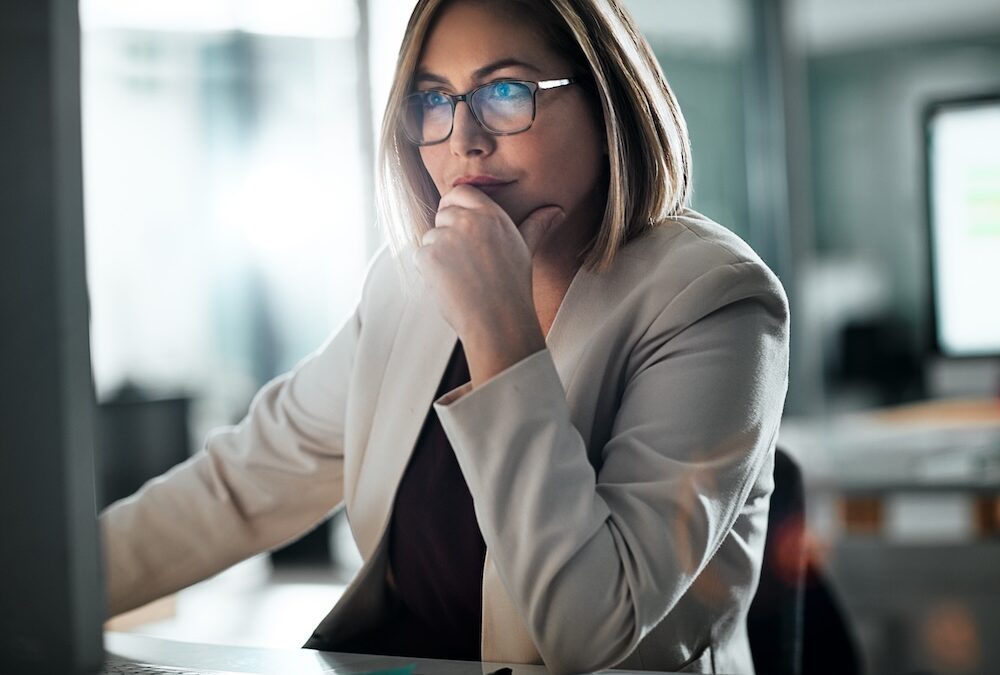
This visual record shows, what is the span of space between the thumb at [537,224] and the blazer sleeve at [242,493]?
10.7 inches

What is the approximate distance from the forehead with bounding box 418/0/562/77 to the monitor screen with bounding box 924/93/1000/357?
136 centimetres

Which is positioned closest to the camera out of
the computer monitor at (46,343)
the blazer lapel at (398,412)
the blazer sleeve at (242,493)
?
the computer monitor at (46,343)

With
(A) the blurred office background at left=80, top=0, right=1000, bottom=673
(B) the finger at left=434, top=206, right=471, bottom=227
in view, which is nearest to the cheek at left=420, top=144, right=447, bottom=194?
(B) the finger at left=434, top=206, right=471, bottom=227

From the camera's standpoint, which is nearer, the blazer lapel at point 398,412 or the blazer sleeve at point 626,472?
the blazer sleeve at point 626,472

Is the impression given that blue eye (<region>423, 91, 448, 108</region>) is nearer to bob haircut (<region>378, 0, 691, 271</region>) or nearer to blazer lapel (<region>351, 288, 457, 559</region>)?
bob haircut (<region>378, 0, 691, 271</region>)

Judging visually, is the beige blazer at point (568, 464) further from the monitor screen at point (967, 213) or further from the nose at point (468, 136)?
the monitor screen at point (967, 213)

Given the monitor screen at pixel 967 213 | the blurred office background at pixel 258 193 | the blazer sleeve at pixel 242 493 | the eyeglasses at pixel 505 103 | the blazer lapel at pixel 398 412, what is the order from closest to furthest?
1. the eyeglasses at pixel 505 103
2. the blazer lapel at pixel 398 412
3. the blazer sleeve at pixel 242 493
4. the monitor screen at pixel 967 213
5. the blurred office background at pixel 258 193

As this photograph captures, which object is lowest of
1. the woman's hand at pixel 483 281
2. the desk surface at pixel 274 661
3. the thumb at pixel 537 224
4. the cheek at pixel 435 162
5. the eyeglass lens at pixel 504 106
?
the desk surface at pixel 274 661

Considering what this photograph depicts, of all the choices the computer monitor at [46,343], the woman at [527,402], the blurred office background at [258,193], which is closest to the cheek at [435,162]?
the woman at [527,402]

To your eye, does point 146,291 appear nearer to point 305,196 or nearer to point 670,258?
point 305,196

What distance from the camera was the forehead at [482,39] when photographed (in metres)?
1.02

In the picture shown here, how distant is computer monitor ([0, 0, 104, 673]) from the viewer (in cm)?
68

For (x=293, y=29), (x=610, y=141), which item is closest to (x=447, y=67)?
(x=610, y=141)

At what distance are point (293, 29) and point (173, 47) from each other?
0.50 m
